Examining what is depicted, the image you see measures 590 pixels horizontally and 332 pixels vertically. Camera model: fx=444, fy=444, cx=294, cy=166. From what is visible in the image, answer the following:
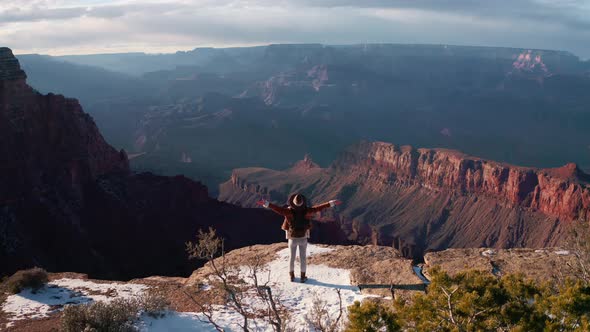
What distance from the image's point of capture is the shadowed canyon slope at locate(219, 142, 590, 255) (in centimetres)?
6328

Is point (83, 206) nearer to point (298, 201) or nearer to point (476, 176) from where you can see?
point (298, 201)

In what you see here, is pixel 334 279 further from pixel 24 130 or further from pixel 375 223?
pixel 375 223

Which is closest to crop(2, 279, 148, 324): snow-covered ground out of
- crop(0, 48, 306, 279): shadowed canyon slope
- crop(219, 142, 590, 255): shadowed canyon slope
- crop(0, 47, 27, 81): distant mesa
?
crop(0, 48, 306, 279): shadowed canyon slope

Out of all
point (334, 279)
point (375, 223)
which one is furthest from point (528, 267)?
point (375, 223)

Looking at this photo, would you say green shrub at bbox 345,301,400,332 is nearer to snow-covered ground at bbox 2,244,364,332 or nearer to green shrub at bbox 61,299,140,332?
snow-covered ground at bbox 2,244,364,332

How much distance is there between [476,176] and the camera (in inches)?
3063

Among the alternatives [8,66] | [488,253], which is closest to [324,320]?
[488,253]

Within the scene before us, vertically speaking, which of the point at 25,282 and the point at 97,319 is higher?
the point at 97,319

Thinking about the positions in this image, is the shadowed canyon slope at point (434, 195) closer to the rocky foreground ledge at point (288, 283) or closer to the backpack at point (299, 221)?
the rocky foreground ledge at point (288, 283)

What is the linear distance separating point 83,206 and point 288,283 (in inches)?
1323

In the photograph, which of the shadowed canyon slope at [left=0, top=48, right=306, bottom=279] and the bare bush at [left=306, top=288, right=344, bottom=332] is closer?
the bare bush at [left=306, top=288, right=344, bottom=332]

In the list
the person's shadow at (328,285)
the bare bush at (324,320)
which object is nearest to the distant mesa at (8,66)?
the person's shadow at (328,285)

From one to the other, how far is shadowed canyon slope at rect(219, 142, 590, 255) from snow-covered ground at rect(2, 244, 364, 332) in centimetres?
4079

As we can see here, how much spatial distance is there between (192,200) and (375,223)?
42247 mm
